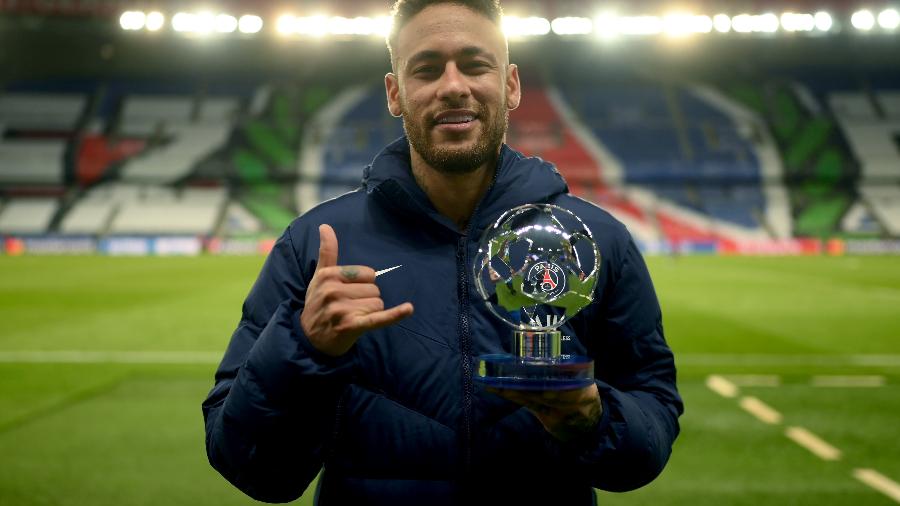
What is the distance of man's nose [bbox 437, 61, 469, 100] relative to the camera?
71.1 inches

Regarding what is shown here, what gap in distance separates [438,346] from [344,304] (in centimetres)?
43

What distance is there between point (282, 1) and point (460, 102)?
97.5 feet

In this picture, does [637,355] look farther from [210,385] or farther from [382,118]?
[382,118]

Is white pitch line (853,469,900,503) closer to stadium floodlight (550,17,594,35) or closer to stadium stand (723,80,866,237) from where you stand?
stadium stand (723,80,866,237)

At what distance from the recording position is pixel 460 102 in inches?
71.7

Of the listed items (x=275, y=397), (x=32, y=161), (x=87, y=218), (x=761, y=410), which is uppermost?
(x=32, y=161)

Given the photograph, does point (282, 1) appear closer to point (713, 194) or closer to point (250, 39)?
point (250, 39)

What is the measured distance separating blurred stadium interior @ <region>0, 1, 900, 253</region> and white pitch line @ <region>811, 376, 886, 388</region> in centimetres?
2108

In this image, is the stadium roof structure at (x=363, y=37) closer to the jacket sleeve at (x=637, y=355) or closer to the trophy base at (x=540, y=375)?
the jacket sleeve at (x=637, y=355)

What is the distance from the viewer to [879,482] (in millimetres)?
4566

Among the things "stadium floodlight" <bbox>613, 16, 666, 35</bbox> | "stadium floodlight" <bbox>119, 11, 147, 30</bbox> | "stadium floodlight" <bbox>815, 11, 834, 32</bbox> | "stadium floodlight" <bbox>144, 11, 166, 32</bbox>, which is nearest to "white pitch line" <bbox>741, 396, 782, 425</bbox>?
"stadium floodlight" <bbox>613, 16, 666, 35</bbox>

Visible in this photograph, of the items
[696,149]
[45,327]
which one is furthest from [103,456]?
[696,149]

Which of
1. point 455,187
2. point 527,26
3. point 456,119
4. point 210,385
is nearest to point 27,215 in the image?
point 527,26

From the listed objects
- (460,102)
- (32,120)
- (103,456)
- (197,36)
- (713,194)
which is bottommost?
(103,456)
